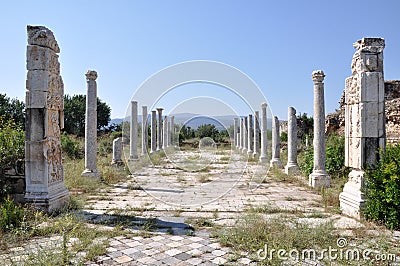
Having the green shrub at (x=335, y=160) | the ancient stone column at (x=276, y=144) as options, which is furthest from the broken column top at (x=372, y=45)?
the ancient stone column at (x=276, y=144)

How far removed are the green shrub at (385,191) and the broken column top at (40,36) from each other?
21.6 ft

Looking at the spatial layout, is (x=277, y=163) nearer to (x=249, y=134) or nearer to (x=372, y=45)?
(x=249, y=134)

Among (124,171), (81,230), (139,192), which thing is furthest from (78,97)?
(81,230)

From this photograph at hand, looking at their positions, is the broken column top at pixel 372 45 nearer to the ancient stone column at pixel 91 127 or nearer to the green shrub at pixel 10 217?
the green shrub at pixel 10 217

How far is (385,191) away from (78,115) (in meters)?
35.9

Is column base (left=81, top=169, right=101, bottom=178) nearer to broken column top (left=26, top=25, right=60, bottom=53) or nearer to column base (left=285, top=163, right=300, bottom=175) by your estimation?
broken column top (left=26, top=25, right=60, bottom=53)

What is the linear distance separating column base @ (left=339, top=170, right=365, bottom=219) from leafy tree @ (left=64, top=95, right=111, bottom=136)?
94.1ft

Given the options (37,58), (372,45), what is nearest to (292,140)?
(372,45)

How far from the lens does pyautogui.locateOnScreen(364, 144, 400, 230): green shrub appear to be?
5164 millimetres

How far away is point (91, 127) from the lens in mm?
10656

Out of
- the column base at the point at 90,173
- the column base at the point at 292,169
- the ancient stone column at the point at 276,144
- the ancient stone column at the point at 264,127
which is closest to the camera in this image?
the column base at the point at 90,173

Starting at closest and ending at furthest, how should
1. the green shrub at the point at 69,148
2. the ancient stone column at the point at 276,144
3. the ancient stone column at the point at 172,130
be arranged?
the ancient stone column at the point at 276,144 < the green shrub at the point at 69,148 < the ancient stone column at the point at 172,130

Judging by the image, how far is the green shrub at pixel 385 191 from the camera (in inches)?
203

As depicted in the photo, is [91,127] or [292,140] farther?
[292,140]
